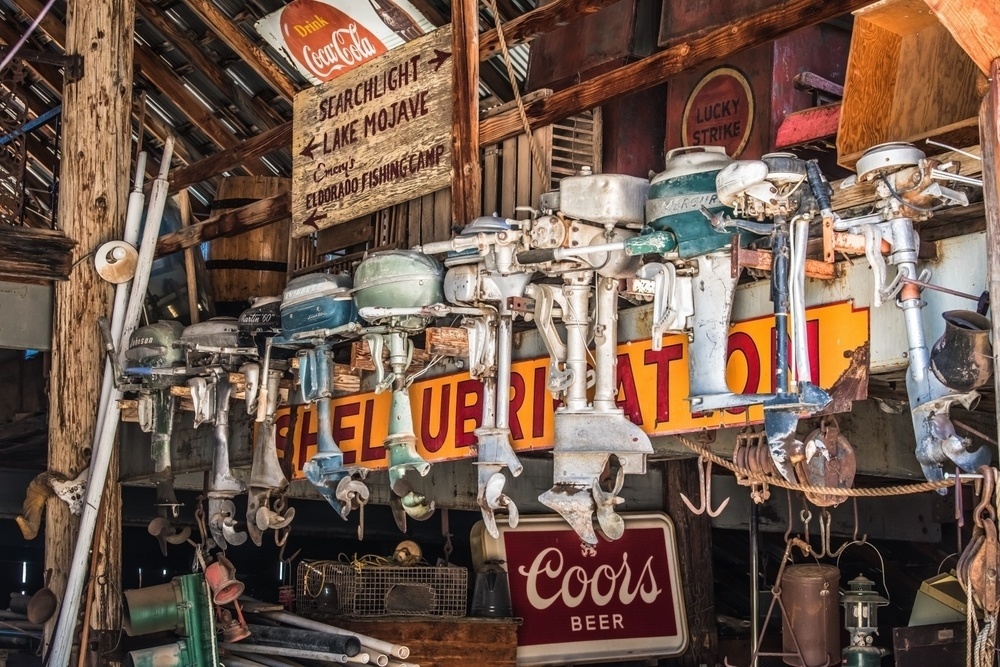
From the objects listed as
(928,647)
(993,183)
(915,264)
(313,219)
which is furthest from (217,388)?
(993,183)

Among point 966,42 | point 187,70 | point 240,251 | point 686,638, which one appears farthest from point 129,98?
point 966,42

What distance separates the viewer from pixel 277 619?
7.98 metres

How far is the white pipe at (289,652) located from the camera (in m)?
7.15

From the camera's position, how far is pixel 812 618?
6.79 metres

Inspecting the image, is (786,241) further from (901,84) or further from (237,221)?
(237,221)

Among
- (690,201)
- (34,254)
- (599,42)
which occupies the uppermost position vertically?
(599,42)

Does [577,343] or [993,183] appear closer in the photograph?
[993,183]

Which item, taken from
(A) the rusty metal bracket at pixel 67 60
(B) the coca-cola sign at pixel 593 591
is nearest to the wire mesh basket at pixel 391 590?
(B) the coca-cola sign at pixel 593 591

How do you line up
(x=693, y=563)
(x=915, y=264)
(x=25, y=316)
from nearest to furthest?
(x=915, y=264), (x=25, y=316), (x=693, y=563)

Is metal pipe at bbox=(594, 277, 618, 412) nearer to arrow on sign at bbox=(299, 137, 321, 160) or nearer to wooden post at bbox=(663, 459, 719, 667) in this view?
arrow on sign at bbox=(299, 137, 321, 160)

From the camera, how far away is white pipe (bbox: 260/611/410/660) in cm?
706

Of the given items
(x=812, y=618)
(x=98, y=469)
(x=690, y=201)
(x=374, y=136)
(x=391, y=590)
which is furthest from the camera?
(x=391, y=590)

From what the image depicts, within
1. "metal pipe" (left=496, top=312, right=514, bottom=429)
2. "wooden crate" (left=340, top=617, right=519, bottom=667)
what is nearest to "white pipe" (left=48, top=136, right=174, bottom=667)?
"wooden crate" (left=340, top=617, right=519, bottom=667)

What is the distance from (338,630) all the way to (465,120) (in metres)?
2.92
